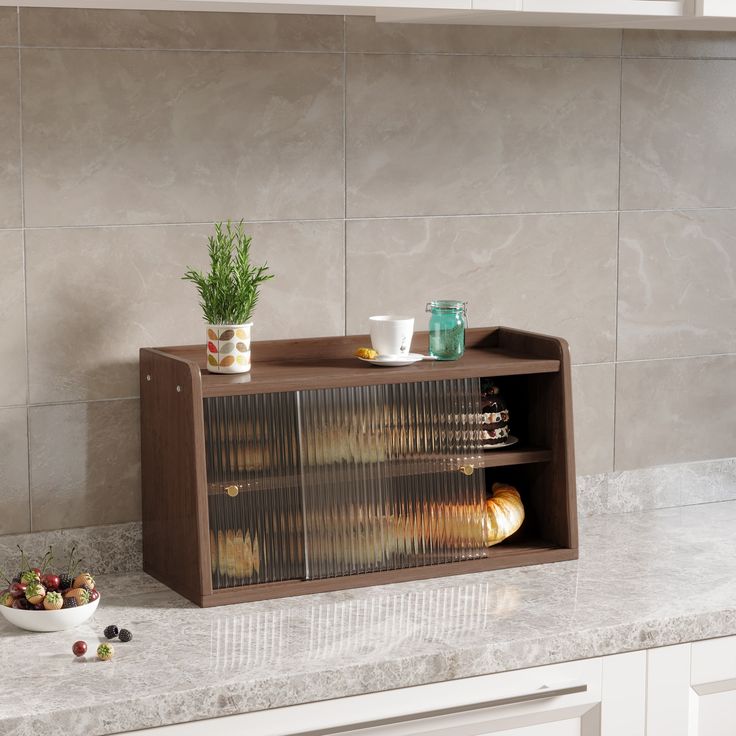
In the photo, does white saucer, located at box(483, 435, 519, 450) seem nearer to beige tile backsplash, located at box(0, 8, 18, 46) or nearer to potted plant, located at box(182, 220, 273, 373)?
potted plant, located at box(182, 220, 273, 373)

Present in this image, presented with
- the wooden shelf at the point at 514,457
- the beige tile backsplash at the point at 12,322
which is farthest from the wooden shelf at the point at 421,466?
the beige tile backsplash at the point at 12,322

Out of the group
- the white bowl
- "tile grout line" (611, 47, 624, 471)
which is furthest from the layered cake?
the white bowl

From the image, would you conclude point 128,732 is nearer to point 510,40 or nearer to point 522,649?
point 522,649

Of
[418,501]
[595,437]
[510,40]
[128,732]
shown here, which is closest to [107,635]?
[128,732]

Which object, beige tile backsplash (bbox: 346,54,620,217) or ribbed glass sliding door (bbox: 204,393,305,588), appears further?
beige tile backsplash (bbox: 346,54,620,217)

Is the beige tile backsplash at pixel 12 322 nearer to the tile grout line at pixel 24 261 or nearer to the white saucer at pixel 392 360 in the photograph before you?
the tile grout line at pixel 24 261

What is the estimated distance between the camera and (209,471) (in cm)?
183

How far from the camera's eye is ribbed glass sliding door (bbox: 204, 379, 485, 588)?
1.85 metres

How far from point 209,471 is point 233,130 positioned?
580 millimetres

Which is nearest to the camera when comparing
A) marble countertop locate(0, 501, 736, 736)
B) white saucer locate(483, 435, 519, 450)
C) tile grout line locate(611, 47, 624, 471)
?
marble countertop locate(0, 501, 736, 736)

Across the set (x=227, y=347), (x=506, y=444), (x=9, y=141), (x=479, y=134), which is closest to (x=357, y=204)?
(x=479, y=134)

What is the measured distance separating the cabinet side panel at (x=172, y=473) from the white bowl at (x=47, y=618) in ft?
0.60

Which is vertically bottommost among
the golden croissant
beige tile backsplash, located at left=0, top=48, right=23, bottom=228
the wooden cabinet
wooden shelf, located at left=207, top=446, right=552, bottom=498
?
the wooden cabinet

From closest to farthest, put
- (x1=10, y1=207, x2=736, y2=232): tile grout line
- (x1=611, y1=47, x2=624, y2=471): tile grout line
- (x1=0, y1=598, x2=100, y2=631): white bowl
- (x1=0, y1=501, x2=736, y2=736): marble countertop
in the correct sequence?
(x1=0, y1=501, x2=736, y2=736): marble countertop, (x1=0, y1=598, x2=100, y2=631): white bowl, (x1=10, y1=207, x2=736, y2=232): tile grout line, (x1=611, y1=47, x2=624, y2=471): tile grout line
